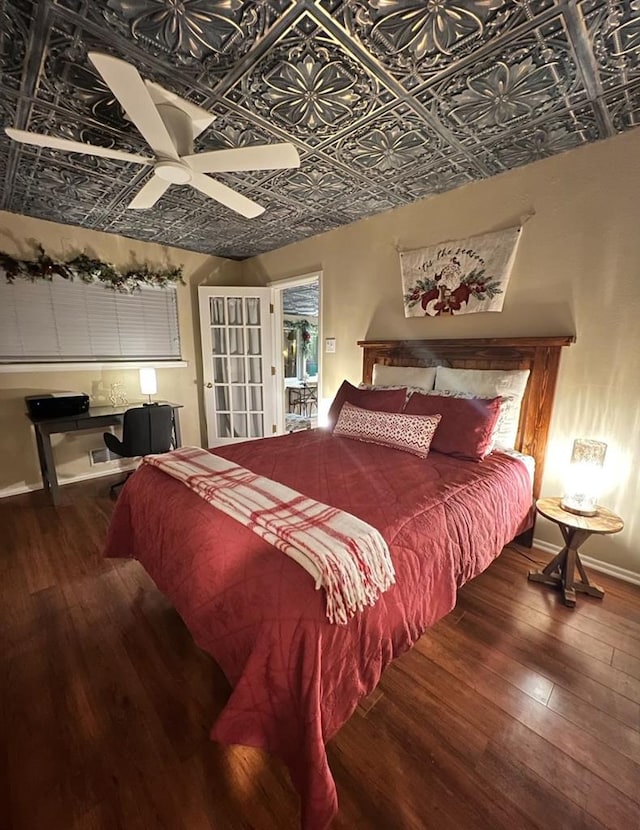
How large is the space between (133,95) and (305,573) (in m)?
1.81

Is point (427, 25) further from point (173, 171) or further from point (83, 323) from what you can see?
point (83, 323)

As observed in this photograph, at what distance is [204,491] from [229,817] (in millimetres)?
1022

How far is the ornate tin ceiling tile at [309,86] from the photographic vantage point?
137 cm

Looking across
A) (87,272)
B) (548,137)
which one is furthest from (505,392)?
(87,272)

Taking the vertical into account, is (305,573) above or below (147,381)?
below

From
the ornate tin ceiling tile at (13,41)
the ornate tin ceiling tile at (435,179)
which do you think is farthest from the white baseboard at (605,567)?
the ornate tin ceiling tile at (13,41)

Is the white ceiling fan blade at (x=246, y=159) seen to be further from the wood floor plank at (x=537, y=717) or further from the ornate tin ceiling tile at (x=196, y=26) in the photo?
the wood floor plank at (x=537, y=717)

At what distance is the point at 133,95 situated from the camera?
4.27 ft

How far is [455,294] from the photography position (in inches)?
104

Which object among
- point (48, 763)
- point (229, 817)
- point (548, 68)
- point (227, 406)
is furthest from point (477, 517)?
point (227, 406)

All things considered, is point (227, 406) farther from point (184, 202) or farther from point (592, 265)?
point (592, 265)

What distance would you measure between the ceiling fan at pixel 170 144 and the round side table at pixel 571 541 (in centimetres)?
227

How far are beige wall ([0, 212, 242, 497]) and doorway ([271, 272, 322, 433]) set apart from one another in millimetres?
979

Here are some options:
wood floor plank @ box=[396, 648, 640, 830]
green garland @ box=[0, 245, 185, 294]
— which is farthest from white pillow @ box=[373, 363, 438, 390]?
green garland @ box=[0, 245, 185, 294]
